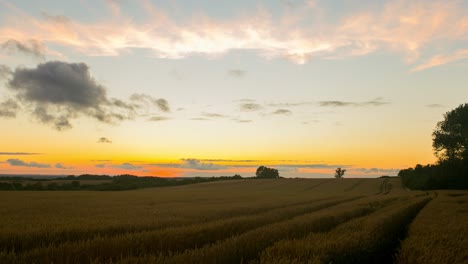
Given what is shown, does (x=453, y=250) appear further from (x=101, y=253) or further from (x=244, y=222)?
(x=244, y=222)

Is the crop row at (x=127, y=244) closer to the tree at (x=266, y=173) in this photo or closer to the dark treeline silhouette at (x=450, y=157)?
the dark treeline silhouette at (x=450, y=157)

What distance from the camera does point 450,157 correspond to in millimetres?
77625

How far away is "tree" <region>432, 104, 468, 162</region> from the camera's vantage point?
7594cm

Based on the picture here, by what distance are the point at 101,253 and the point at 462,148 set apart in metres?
81.7

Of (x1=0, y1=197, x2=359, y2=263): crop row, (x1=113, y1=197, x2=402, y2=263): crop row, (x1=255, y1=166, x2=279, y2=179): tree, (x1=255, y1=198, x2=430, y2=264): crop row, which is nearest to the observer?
(x1=113, y1=197, x2=402, y2=263): crop row

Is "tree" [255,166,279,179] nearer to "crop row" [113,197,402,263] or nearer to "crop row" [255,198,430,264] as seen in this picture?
"crop row" [113,197,402,263]

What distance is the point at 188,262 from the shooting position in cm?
662

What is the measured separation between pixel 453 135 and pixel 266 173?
9664 cm

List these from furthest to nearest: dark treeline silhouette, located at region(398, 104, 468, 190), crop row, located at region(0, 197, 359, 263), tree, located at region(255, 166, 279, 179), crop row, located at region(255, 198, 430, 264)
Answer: tree, located at region(255, 166, 279, 179) → dark treeline silhouette, located at region(398, 104, 468, 190) → crop row, located at region(0, 197, 359, 263) → crop row, located at region(255, 198, 430, 264)

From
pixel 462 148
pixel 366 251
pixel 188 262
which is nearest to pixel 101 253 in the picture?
pixel 188 262

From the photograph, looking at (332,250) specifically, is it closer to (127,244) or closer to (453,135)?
(127,244)

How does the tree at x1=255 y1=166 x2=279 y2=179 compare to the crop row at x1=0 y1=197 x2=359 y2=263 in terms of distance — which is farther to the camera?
the tree at x1=255 y1=166 x2=279 y2=179

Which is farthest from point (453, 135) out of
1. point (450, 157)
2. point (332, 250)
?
point (332, 250)

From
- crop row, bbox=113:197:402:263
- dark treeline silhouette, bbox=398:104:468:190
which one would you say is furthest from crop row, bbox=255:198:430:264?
dark treeline silhouette, bbox=398:104:468:190
